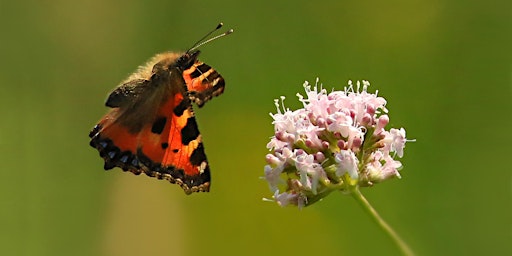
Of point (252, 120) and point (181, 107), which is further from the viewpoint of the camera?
point (252, 120)

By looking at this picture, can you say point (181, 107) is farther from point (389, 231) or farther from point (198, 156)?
point (389, 231)

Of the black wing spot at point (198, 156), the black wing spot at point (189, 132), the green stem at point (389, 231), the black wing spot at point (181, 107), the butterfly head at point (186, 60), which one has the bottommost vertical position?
the green stem at point (389, 231)

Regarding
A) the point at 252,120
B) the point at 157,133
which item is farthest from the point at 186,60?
the point at 252,120

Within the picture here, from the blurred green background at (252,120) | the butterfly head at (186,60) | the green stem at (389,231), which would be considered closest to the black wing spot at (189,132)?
the butterfly head at (186,60)

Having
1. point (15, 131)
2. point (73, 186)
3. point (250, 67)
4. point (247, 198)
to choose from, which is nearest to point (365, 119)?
point (247, 198)

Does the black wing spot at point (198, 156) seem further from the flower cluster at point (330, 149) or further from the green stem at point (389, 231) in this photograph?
the green stem at point (389, 231)

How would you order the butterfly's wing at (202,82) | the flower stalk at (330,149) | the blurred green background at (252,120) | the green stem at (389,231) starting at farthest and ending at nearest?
the blurred green background at (252,120) < the butterfly's wing at (202,82) < the flower stalk at (330,149) < the green stem at (389,231)

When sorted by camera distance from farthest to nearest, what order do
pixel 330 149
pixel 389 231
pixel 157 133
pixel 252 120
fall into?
1. pixel 252 120
2. pixel 157 133
3. pixel 330 149
4. pixel 389 231

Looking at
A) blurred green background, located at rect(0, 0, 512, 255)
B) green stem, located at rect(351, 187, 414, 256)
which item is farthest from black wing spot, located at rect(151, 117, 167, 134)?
blurred green background, located at rect(0, 0, 512, 255)
